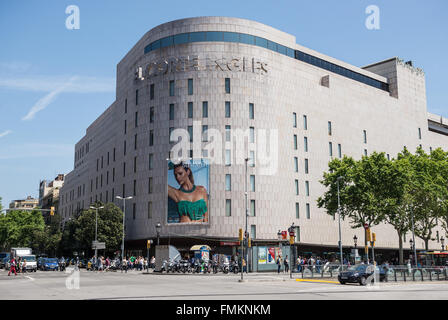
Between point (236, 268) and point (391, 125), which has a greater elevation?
point (391, 125)

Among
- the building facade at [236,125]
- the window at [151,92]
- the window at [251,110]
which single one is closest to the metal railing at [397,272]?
the building facade at [236,125]

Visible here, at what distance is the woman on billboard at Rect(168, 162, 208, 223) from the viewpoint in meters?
62.2

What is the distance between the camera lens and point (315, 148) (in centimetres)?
7225

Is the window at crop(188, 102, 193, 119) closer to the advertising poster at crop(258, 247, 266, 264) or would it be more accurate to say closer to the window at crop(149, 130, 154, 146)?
the window at crop(149, 130, 154, 146)

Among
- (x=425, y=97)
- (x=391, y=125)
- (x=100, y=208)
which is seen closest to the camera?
(x=100, y=208)

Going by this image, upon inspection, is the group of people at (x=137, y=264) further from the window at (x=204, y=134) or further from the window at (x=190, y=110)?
the window at (x=190, y=110)

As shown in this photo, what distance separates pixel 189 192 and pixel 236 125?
11.6 metres

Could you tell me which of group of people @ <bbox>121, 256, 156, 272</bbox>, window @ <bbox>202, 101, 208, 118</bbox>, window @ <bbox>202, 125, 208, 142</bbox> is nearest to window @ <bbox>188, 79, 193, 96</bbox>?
window @ <bbox>202, 101, 208, 118</bbox>

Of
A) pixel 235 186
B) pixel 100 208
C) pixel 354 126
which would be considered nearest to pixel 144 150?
pixel 100 208

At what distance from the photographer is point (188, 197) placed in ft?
206

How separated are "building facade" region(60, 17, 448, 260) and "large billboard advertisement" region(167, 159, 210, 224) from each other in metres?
0.84

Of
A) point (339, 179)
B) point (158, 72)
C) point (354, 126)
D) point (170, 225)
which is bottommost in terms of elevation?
point (170, 225)

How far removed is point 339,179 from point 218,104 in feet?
75.2
